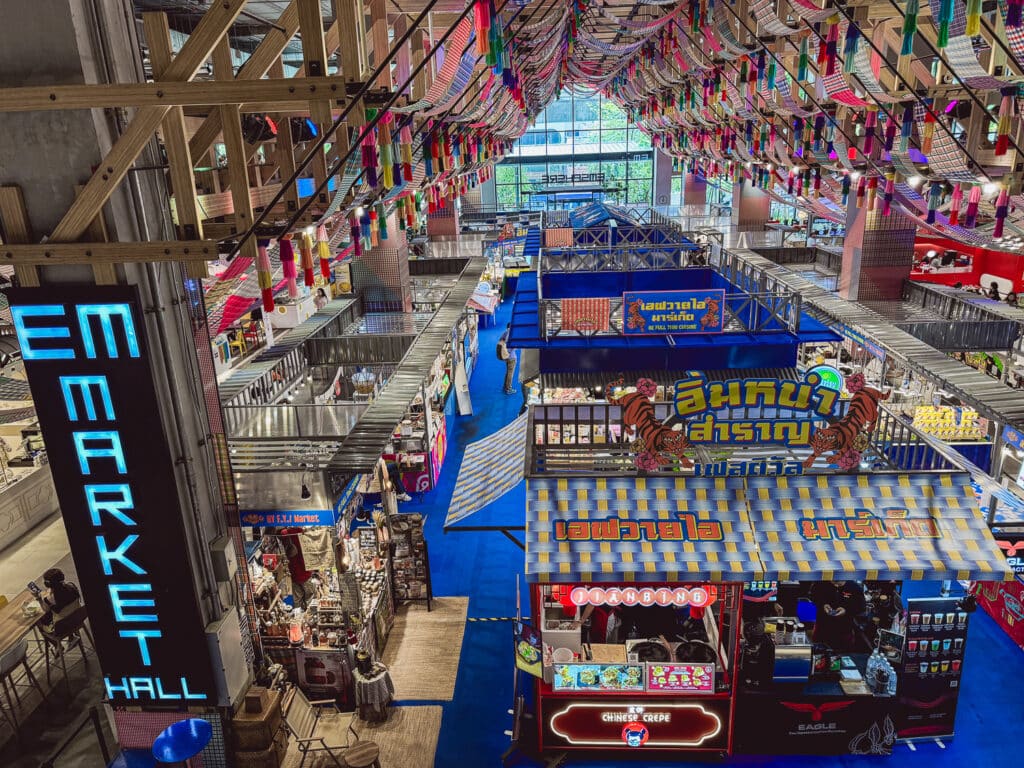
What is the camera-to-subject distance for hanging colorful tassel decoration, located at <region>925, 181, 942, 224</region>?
1031cm

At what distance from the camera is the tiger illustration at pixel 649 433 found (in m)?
7.38

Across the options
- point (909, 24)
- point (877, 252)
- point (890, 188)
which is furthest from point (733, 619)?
point (877, 252)

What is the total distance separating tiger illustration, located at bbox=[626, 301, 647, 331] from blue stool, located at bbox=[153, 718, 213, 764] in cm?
809

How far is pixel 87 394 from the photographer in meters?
5.75

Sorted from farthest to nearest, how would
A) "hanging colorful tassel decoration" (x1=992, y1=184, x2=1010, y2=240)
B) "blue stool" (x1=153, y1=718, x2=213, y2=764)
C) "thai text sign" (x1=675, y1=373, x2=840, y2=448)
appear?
"hanging colorful tassel decoration" (x1=992, y1=184, x2=1010, y2=240)
"thai text sign" (x1=675, y1=373, x2=840, y2=448)
"blue stool" (x1=153, y1=718, x2=213, y2=764)

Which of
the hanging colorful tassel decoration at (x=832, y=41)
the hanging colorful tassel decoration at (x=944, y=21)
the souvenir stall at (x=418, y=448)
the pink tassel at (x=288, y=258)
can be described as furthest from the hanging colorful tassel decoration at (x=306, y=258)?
the souvenir stall at (x=418, y=448)

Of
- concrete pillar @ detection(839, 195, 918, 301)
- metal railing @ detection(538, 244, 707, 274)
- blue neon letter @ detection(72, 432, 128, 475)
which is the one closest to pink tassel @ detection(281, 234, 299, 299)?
blue neon letter @ detection(72, 432, 128, 475)

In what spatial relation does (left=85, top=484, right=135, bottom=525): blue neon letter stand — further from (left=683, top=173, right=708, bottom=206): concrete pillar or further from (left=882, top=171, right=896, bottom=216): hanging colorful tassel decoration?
(left=683, top=173, right=708, bottom=206): concrete pillar

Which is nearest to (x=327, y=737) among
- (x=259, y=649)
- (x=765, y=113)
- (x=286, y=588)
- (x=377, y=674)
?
(x=377, y=674)

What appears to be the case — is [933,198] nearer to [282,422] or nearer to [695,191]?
[282,422]

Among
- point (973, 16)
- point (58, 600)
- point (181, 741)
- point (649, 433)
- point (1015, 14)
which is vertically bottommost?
point (58, 600)

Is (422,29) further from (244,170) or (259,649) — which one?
(259,649)

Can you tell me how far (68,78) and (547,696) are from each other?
7.45 m

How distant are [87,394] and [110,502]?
1.04 metres
